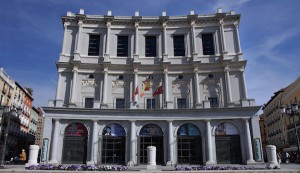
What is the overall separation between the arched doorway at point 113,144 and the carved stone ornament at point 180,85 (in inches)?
336

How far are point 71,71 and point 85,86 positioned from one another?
2.54 metres

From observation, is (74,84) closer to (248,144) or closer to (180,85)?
(180,85)

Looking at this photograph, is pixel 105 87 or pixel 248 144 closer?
pixel 248 144

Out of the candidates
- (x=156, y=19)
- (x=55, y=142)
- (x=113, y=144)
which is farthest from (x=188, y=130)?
(x=156, y=19)

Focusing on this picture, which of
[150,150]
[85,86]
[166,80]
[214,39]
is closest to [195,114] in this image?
[166,80]

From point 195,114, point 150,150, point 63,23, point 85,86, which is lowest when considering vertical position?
point 150,150

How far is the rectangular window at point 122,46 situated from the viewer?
110ft

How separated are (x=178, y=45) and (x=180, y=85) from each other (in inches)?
223

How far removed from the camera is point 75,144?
27266 millimetres

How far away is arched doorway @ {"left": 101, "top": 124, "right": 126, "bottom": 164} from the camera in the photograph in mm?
27111

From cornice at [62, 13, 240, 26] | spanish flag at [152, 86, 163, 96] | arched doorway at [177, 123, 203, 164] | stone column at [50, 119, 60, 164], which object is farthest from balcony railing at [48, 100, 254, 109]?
cornice at [62, 13, 240, 26]

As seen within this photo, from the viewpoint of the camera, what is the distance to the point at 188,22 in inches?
1345

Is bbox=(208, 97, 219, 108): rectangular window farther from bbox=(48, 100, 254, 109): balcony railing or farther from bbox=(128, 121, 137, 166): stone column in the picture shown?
bbox=(128, 121, 137, 166): stone column

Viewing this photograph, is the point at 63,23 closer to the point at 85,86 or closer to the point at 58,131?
the point at 85,86
